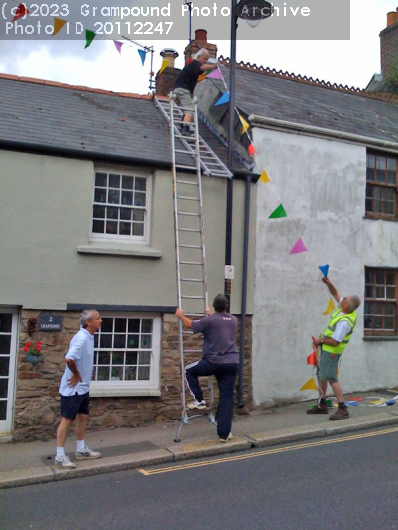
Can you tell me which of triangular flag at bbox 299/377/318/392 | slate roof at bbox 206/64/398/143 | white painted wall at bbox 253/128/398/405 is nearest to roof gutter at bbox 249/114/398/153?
white painted wall at bbox 253/128/398/405

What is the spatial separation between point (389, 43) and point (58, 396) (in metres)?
17.0

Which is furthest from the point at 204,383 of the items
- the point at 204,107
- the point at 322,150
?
the point at 204,107

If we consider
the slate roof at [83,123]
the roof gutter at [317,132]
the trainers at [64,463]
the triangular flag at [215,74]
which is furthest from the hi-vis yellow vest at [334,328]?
the triangular flag at [215,74]

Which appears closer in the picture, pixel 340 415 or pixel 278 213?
pixel 340 415

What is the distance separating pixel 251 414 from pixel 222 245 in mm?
2903

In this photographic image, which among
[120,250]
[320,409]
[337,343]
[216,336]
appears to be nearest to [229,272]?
[120,250]

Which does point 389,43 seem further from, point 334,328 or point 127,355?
point 127,355

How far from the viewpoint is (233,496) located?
5652mm

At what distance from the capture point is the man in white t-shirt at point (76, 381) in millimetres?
6785

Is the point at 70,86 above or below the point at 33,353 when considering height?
above

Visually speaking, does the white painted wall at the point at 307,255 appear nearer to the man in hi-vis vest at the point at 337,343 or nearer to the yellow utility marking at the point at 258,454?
the man in hi-vis vest at the point at 337,343

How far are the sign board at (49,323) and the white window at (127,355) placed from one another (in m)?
0.73

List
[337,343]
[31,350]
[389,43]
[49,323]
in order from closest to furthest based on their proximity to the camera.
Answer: [31,350] → [49,323] → [337,343] → [389,43]


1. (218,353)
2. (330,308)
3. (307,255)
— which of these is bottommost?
(218,353)
